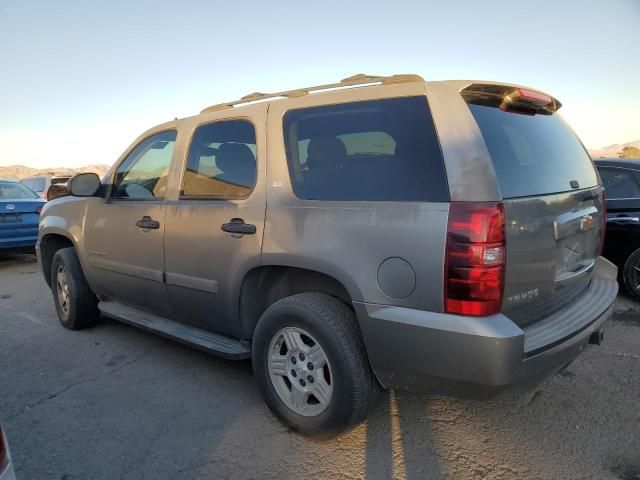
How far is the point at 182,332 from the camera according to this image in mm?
3484

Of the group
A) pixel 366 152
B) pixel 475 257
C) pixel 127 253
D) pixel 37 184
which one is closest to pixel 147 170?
pixel 127 253

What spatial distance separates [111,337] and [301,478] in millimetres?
2784

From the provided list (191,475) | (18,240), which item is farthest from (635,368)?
(18,240)

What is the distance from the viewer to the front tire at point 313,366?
249cm

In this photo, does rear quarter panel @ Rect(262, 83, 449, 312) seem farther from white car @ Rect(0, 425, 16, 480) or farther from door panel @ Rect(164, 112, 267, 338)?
white car @ Rect(0, 425, 16, 480)

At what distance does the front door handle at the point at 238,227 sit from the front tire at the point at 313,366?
49 cm

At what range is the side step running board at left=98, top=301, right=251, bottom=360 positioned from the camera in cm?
313

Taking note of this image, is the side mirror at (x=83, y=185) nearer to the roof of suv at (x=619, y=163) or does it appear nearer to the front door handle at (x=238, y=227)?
the front door handle at (x=238, y=227)

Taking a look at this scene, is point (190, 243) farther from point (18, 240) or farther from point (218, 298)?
point (18, 240)

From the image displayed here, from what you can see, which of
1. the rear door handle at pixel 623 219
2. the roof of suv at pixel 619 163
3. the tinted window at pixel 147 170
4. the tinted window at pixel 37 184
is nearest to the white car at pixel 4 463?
the tinted window at pixel 147 170

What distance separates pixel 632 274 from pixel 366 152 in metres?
4.10

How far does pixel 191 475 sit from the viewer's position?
2.43 metres

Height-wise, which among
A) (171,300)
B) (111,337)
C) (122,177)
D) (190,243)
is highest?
(122,177)

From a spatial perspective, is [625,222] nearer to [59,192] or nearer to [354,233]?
[354,233]
